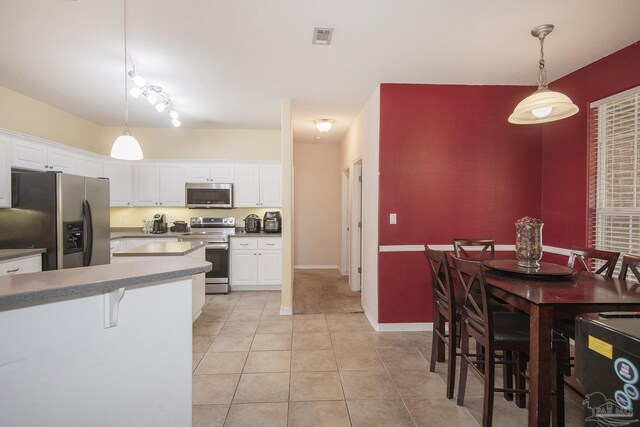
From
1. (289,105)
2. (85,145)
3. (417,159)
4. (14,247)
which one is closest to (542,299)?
(417,159)

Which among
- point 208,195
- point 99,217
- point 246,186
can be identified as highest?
point 246,186

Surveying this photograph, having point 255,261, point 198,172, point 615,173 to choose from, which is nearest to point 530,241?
point 615,173

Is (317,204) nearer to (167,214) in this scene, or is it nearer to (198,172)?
(198,172)

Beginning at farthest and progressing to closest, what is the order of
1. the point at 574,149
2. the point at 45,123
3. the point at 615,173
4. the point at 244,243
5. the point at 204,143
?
the point at 204,143, the point at 244,243, the point at 45,123, the point at 574,149, the point at 615,173

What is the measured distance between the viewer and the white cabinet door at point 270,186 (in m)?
5.23

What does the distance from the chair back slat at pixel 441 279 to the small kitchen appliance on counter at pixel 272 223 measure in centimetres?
299

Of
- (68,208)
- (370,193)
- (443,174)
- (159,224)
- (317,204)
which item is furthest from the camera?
(317,204)

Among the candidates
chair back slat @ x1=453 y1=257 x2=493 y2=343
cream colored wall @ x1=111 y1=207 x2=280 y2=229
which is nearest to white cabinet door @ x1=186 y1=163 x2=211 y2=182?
cream colored wall @ x1=111 y1=207 x2=280 y2=229

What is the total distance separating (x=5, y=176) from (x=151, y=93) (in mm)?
1635

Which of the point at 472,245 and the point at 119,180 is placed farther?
the point at 119,180

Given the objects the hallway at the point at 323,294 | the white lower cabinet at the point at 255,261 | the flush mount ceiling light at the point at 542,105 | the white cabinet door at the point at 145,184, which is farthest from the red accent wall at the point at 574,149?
the white cabinet door at the point at 145,184

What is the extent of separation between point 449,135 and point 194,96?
2.95 metres

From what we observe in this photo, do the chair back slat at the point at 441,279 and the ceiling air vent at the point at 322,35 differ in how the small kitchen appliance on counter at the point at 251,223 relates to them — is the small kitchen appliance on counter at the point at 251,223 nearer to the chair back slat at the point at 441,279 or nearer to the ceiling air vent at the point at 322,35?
the ceiling air vent at the point at 322,35

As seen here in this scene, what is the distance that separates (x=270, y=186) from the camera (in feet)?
17.2
